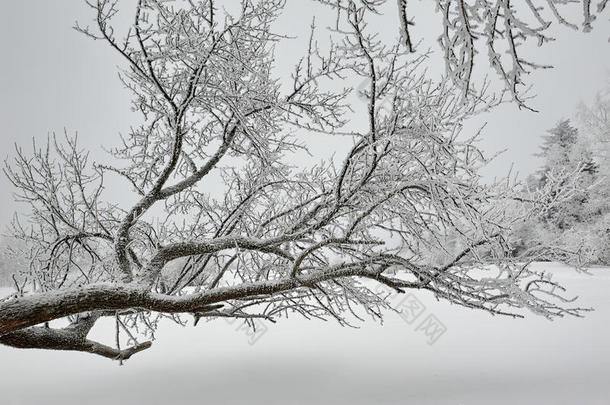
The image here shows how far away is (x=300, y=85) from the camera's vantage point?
160 inches

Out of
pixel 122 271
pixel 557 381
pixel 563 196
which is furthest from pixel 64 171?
A: pixel 557 381

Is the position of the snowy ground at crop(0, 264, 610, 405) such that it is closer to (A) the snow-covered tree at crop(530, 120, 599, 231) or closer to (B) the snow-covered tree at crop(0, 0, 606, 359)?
(B) the snow-covered tree at crop(0, 0, 606, 359)

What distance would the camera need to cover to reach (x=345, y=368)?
6.44m

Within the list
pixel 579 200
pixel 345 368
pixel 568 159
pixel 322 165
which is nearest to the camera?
pixel 322 165

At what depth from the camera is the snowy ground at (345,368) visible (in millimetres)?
5258

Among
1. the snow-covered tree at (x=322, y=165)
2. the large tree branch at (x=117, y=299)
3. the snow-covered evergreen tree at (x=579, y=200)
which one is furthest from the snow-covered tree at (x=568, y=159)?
the large tree branch at (x=117, y=299)

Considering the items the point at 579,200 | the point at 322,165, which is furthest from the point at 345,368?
the point at 579,200

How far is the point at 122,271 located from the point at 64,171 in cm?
146

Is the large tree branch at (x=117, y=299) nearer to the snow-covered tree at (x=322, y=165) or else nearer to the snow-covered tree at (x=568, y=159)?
the snow-covered tree at (x=322, y=165)

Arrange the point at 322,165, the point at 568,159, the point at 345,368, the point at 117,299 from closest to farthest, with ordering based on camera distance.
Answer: the point at 117,299 < the point at 322,165 < the point at 345,368 < the point at 568,159

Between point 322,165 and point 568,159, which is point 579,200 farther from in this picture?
point 322,165

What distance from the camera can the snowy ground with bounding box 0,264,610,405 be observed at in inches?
207

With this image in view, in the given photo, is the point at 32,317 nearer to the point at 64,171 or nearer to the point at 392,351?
the point at 64,171

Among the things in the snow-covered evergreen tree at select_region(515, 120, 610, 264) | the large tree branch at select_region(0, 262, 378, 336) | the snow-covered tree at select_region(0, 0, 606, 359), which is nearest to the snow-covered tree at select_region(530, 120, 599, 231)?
the snow-covered evergreen tree at select_region(515, 120, 610, 264)
